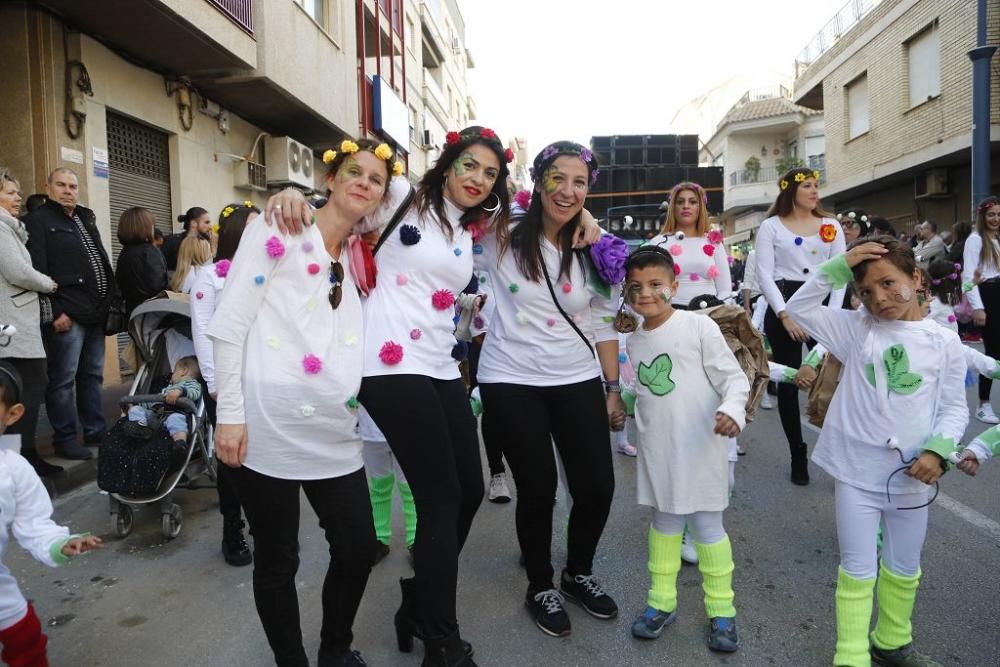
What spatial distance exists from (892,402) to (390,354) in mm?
1868

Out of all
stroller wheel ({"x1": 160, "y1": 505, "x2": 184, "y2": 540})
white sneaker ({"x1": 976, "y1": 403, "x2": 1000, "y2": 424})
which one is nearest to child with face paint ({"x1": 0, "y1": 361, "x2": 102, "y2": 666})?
stroller wheel ({"x1": 160, "y1": 505, "x2": 184, "y2": 540})

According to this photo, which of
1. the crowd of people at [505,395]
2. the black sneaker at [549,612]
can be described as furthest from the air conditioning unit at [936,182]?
the black sneaker at [549,612]

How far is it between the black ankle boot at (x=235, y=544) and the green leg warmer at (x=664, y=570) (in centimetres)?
216

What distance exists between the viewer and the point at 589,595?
301 cm

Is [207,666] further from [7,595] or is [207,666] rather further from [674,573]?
[674,573]

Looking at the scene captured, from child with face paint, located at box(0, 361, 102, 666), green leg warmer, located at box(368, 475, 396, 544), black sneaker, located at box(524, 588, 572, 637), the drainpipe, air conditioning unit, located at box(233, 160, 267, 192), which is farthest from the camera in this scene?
air conditioning unit, located at box(233, 160, 267, 192)

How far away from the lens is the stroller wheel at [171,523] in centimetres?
398

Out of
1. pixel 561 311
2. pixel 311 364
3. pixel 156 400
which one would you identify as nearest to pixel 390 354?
pixel 311 364

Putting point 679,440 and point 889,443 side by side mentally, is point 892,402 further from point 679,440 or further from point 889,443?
point 679,440

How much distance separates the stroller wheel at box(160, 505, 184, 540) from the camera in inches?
157

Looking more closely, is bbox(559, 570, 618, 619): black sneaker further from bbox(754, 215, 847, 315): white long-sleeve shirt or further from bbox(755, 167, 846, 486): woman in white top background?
bbox(754, 215, 847, 315): white long-sleeve shirt

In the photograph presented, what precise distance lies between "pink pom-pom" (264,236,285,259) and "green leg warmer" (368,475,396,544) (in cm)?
183

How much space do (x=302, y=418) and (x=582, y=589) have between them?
159cm

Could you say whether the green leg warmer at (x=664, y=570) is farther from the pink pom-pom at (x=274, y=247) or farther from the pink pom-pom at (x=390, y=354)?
the pink pom-pom at (x=274, y=247)
